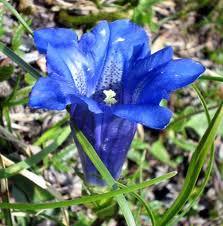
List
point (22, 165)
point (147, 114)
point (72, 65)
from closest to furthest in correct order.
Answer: point (147, 114), point (72, 65), point (22, 165)

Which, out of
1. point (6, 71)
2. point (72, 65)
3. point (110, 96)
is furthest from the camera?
point (6, 71)

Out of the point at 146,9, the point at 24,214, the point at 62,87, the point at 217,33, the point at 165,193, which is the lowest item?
the point at 165,193

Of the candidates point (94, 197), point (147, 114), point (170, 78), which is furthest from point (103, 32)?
point (94, 197)

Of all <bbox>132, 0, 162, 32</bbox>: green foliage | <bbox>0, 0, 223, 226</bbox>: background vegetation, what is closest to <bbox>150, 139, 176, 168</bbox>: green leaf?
<bbox>0, 0, 223, 226</bbox>: background vegetation

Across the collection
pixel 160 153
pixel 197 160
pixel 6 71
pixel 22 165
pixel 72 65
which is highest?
pixel 72 65

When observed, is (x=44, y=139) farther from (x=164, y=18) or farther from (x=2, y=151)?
(x=164, y=18)

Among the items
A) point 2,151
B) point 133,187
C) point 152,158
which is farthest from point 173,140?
point 133,187

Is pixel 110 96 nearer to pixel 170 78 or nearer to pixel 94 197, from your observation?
pixel 170 78
